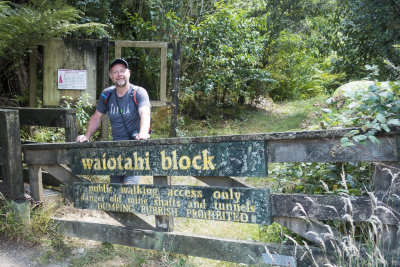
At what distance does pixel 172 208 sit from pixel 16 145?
2.12 meters

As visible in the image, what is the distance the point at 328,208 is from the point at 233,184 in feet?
2.62

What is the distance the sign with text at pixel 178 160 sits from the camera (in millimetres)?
3213

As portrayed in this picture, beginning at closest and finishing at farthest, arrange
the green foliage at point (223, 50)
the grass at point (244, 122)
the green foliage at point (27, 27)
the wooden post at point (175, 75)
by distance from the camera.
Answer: the green foliage at point (27, 27)
the wooden post at point (175, 75)
the green foliage at point (223, 50)
the grass at point (244, 122)

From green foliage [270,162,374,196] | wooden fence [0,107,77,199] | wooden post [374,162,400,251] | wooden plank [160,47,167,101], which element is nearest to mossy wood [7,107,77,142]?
wooden fence [0,107,77,199]

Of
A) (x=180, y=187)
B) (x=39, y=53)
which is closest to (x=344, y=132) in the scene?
(x=180, y=187)

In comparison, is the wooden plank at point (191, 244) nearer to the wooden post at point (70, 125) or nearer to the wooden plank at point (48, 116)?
the wooden post at point (70, 125)

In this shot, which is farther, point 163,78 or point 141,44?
point 163,78

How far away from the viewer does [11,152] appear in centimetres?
457

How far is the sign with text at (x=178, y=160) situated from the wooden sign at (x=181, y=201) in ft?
0.47

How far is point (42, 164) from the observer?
4551mm

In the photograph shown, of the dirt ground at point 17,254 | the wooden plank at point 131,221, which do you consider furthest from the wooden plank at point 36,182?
the wooden plank at point 131,221

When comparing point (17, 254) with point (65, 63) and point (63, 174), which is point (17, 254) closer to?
point (63, 174)

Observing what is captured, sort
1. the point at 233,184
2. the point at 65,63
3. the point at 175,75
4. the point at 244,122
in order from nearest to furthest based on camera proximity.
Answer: the point at 233,184, the point at 65,63, the point at 175,75, the point at 244,122

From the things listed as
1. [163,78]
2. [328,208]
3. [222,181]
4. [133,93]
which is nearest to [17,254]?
[133,93]
